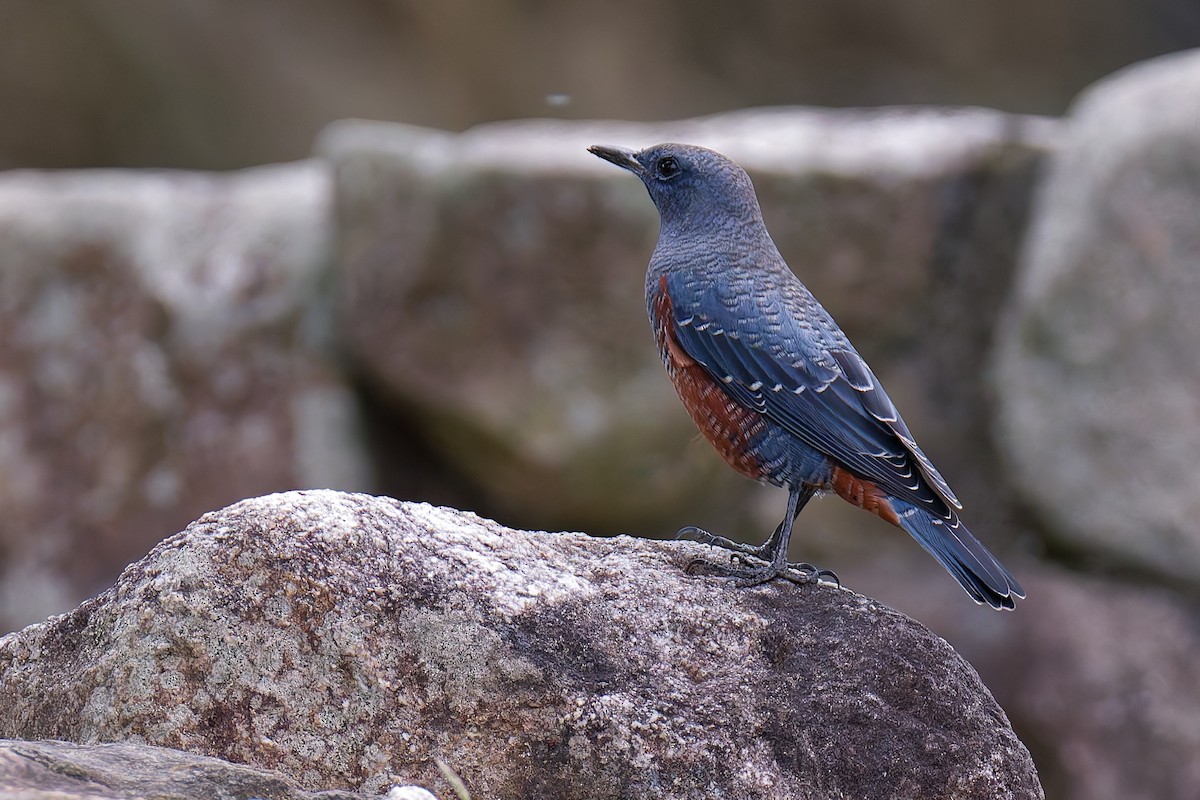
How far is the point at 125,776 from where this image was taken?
8.23 feet

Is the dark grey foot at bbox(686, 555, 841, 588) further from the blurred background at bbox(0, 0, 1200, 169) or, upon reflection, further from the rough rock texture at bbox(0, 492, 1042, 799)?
the blurred background at bbox(0, 0, 1200, 169)

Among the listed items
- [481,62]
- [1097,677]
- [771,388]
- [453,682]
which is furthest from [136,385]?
[481,62]

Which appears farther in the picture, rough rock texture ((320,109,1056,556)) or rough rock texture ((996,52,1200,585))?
rough rock texture ((320,109,1056,556))

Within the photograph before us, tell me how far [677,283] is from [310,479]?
11.9ft

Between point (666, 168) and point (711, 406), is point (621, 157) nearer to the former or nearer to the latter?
point (666, 168)

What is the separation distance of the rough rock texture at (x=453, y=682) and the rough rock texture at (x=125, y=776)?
332 millimetres

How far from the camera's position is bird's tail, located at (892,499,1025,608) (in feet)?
12.8

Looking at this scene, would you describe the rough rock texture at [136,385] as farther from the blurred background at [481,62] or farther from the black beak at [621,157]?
the blurred background at [481,62]

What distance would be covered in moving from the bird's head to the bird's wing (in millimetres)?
424

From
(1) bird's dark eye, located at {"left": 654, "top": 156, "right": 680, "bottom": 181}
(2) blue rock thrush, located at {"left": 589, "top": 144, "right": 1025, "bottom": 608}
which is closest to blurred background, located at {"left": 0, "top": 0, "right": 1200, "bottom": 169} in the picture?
(1) bird's dark eye, located at {"left": 654, "top": 156, "right": 680, "bottom": 181}

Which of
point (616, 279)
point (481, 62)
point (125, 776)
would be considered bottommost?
point (125, 776)

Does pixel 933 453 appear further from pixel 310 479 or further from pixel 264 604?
pixel 264 604

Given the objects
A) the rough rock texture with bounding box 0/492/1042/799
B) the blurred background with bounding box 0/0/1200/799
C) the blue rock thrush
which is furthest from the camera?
the blurred background with bounding box 0/0/1200/799

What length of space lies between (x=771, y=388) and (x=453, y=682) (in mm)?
1686
